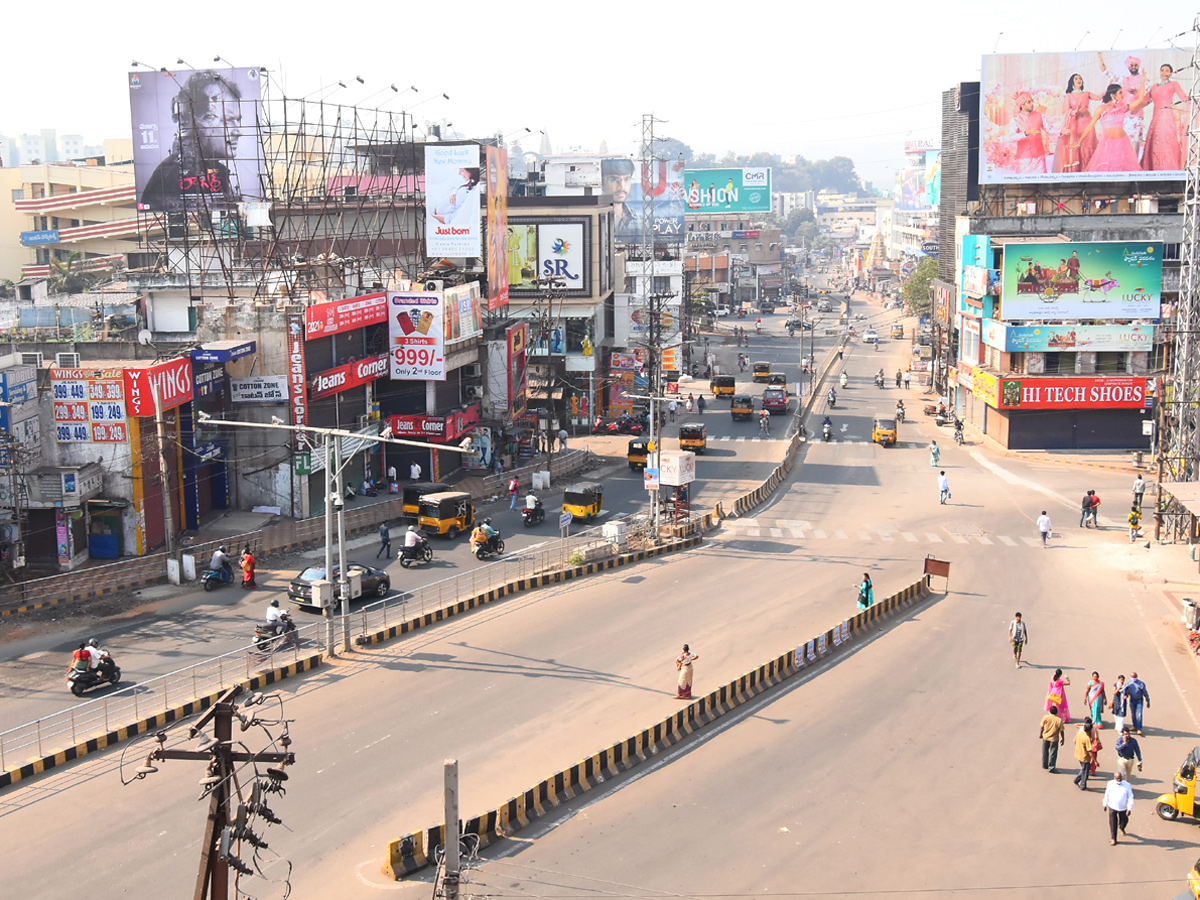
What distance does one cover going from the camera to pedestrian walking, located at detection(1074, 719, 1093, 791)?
71.5 feet

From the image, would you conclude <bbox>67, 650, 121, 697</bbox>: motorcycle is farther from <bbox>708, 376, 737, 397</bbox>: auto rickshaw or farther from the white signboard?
<bbox>708, 376, 737, 397</bbox>: auto rickshaw

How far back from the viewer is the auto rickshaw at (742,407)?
7406 cm

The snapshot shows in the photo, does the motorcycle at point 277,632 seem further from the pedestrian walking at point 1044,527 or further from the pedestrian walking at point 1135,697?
the pedestrian walking at point 1044,527

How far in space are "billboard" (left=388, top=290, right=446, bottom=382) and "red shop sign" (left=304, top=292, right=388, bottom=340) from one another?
957 mm

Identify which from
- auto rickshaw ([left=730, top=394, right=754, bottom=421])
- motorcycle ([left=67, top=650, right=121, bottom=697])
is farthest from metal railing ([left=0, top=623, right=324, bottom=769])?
auto rickshaw ([left=730, top=394, right=754, bottom=421])

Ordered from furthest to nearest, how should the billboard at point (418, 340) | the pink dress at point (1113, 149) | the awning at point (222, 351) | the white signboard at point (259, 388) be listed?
the pink dress at point (1113, 149) < the billboard at point (418, 340) < the white signboard at point (259, 388) < the awning at point (222, 351)

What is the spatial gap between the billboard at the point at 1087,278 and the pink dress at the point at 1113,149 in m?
14.1

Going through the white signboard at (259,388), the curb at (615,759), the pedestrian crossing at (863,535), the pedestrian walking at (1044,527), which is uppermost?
the white signboard at (259,388)

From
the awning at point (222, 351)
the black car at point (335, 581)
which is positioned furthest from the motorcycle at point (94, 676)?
the awning at point (222, 351)

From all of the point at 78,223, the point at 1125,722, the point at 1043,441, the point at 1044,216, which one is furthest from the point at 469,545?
the point at 78,223

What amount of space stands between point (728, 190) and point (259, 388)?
495 feet

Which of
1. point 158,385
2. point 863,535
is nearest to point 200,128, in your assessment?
point 158,385

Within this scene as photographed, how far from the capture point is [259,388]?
43250mm

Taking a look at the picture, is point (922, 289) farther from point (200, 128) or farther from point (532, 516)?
point (532, 516)
